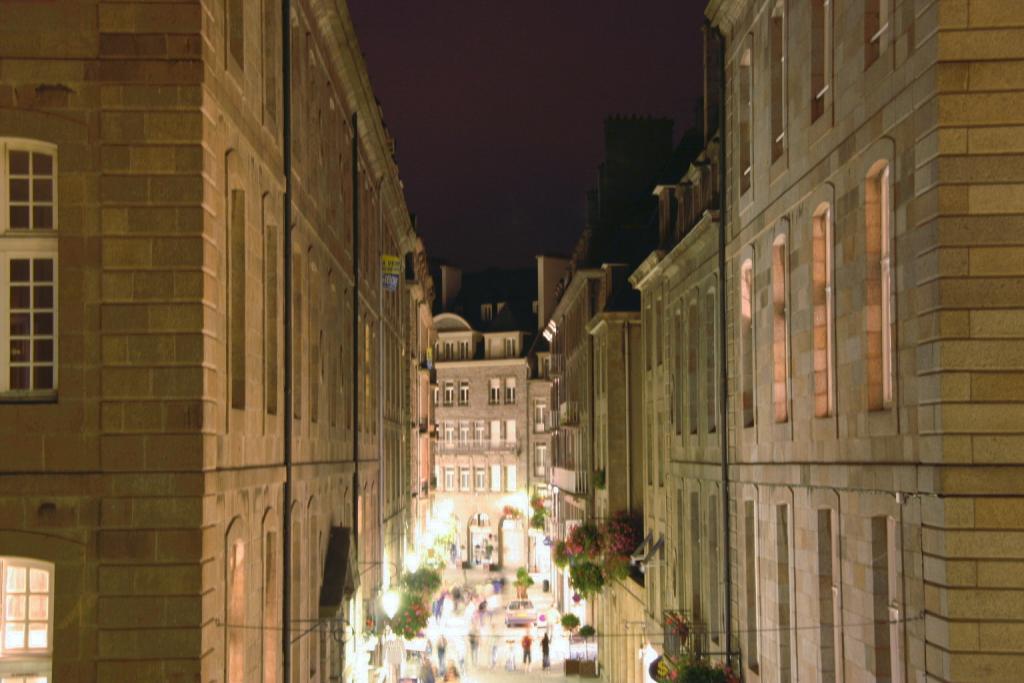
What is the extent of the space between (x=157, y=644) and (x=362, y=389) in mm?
20710

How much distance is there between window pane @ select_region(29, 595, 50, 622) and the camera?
1334 cm

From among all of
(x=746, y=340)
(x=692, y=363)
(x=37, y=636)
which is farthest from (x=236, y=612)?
(x=692, y=363)

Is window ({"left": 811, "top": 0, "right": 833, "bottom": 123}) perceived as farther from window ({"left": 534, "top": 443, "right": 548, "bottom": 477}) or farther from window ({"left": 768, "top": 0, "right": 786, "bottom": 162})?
window ({"left": 534, "top": 443, "right": 548, "bottom": 477})

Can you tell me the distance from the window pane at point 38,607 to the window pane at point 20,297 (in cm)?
282

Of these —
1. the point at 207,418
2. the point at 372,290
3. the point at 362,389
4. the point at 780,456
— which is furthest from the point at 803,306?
the point at 372,290

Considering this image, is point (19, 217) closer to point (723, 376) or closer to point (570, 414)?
point (723, 376)

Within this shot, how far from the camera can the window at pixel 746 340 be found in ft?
79.2

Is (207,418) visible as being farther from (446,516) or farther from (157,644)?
(446,516)

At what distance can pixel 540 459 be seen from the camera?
9644cm

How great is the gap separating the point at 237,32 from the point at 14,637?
7.37 m

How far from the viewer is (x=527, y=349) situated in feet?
327

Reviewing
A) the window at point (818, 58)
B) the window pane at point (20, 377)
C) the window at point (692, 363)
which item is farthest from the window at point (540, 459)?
Result: the window pane at point (20, 377)

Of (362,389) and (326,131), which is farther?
(362,389)

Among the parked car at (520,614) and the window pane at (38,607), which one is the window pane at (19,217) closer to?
the window pane at (38,607)
